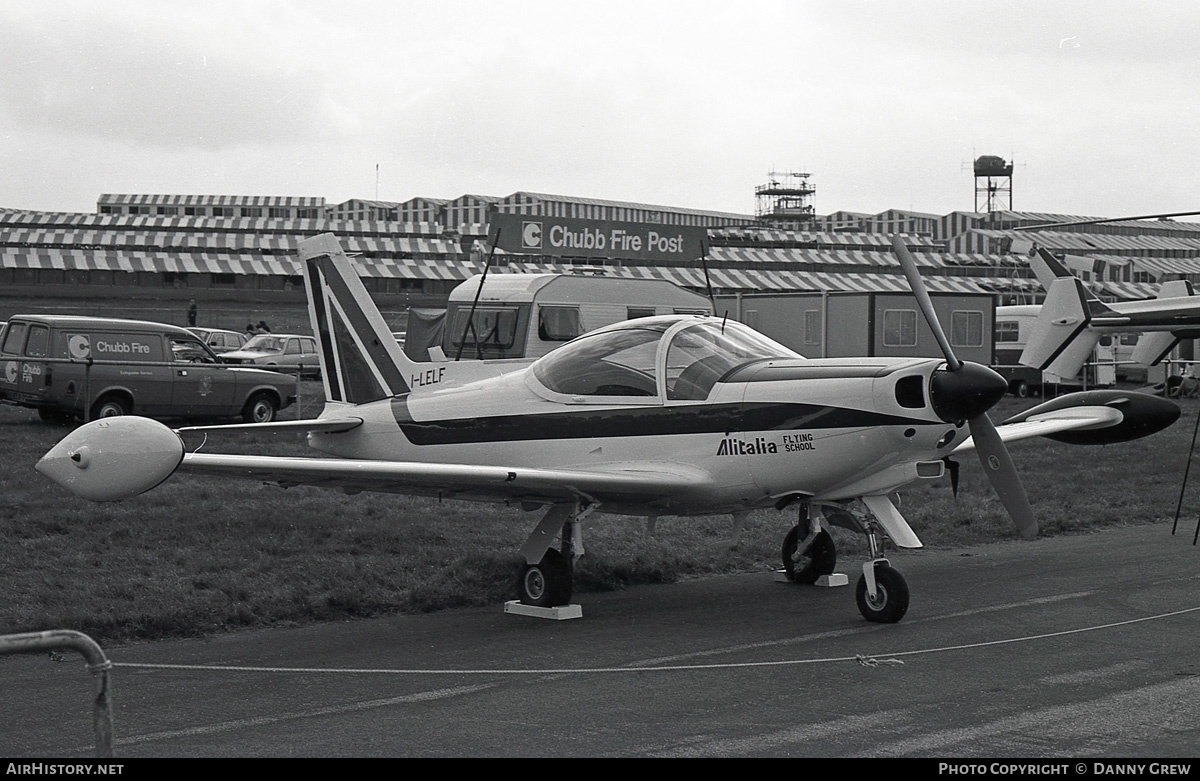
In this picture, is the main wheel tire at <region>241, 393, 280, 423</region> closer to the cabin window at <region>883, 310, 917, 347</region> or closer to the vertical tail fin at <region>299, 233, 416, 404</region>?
the vertical tail fin at <region>299, 233, 416, 404</region>

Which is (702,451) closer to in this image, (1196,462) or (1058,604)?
(1058,604)

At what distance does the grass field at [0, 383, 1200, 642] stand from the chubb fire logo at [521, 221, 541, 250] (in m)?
14.2

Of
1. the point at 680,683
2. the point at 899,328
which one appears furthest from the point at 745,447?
the point at 899,328

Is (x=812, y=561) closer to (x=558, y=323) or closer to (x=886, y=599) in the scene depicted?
(x=886, y=599)

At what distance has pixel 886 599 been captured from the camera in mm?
8750

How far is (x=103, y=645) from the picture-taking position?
8125 millimetres

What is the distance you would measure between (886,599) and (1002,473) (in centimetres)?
135

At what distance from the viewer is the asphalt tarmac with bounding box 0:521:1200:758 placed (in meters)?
5.75

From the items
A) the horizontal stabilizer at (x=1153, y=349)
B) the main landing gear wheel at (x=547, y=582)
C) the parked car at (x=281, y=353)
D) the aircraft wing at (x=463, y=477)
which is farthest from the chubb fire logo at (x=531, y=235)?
the main landing gear wheel at (x=547, y=582)

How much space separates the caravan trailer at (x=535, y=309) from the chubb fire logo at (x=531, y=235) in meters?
2.98

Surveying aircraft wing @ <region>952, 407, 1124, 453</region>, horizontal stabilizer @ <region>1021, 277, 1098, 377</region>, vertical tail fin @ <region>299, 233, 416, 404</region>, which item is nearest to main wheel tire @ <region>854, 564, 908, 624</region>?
aircraft wing @ <region>952, 407, 1124, 453</region>

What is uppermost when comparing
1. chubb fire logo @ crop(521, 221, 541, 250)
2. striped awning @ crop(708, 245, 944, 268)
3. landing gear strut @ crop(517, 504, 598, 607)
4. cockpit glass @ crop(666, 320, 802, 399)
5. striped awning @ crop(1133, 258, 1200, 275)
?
striped awning @ crop(708, 245, 944, 268)

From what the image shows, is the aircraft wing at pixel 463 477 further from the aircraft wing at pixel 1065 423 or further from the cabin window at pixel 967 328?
the cabin window at pixel 967 328

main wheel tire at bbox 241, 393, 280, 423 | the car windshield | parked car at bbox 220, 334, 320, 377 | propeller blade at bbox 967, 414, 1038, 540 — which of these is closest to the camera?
propeller blade at bbox 967, 414, 1038, 540
